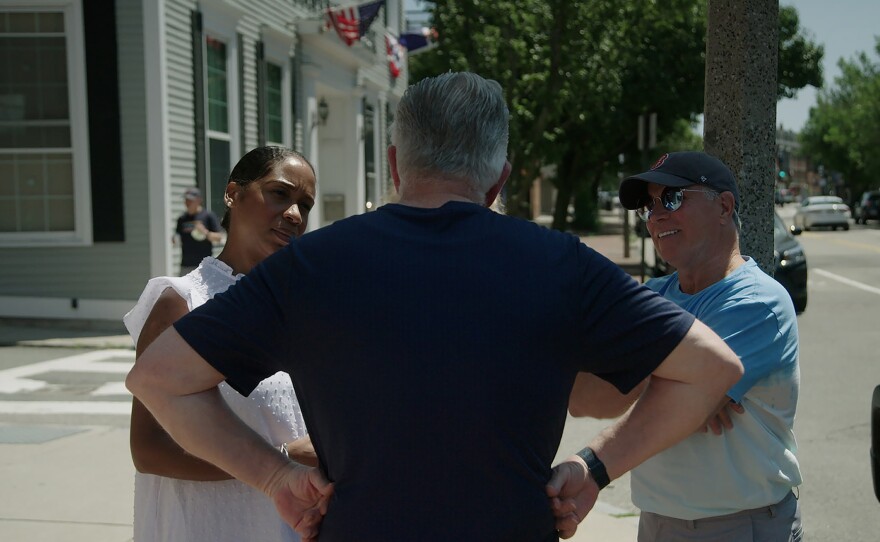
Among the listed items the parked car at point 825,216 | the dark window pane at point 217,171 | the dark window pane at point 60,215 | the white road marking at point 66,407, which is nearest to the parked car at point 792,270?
the dark window pane at point 217,171

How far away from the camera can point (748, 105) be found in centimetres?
342

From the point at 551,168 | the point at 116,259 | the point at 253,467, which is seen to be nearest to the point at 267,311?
the point at 253,467

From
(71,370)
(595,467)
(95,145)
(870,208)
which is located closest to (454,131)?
(595,467)

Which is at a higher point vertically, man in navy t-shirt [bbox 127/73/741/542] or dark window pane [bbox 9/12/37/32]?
dark window pane [bbox 9/12/37/32]

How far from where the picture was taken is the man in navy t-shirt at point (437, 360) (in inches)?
67.1

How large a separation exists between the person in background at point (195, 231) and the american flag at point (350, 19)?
5512 millimetres

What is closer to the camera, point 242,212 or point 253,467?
point 253,467

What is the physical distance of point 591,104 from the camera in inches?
917

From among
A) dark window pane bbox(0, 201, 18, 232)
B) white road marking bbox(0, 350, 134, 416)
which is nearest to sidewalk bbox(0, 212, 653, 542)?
white road marking bbox(0, 350, 134, 416)

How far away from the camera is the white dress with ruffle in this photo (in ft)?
8.25

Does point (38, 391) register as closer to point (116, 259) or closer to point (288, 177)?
point (116, 259)

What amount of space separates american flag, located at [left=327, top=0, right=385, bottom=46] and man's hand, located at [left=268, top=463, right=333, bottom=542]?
14947 mm

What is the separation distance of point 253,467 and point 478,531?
0.45 m

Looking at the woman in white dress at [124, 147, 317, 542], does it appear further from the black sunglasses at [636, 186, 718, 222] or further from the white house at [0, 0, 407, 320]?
the white house at [0, 0, 407, 320]
